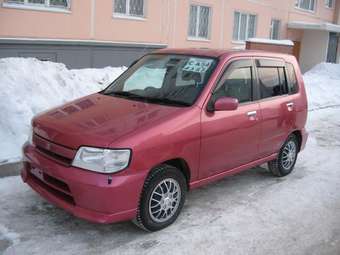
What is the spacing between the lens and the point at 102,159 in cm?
384

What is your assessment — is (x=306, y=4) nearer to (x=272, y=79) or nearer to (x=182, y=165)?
(x=272, y=79)

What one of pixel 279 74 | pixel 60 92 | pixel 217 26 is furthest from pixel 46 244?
pixel 217 26

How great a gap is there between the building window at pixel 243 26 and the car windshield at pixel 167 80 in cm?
1469

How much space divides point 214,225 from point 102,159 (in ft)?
4.67

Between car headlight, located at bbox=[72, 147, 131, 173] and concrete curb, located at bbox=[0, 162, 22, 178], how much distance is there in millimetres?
2139

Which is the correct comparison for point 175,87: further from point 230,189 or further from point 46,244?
point 46,244

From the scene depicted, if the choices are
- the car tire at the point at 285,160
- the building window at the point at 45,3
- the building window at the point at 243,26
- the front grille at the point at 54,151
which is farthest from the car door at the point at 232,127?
the building window at the point at 243,26

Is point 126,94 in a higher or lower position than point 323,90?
higher

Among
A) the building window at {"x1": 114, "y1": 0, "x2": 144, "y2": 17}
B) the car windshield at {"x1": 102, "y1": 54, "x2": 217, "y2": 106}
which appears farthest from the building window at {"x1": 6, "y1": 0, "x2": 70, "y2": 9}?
the car windshield at {"x1": 102, "y1": 54, "x2": 217, "y2": 106}

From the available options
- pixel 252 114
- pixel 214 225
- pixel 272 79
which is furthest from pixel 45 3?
pixel 214 225

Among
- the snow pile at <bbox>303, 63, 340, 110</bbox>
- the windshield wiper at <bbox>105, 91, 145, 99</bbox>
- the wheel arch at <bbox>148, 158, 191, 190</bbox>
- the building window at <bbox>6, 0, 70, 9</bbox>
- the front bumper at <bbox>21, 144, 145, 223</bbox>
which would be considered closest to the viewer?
the front bumper at <bbox>21, 144, 145, 223</bbox>

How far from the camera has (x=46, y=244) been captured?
3992 millimetres

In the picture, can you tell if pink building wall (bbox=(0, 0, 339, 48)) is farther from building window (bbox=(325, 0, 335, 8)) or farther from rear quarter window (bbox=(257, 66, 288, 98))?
building window (bbox=(325, 0, 335, 8))

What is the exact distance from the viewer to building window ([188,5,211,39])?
663 inches
